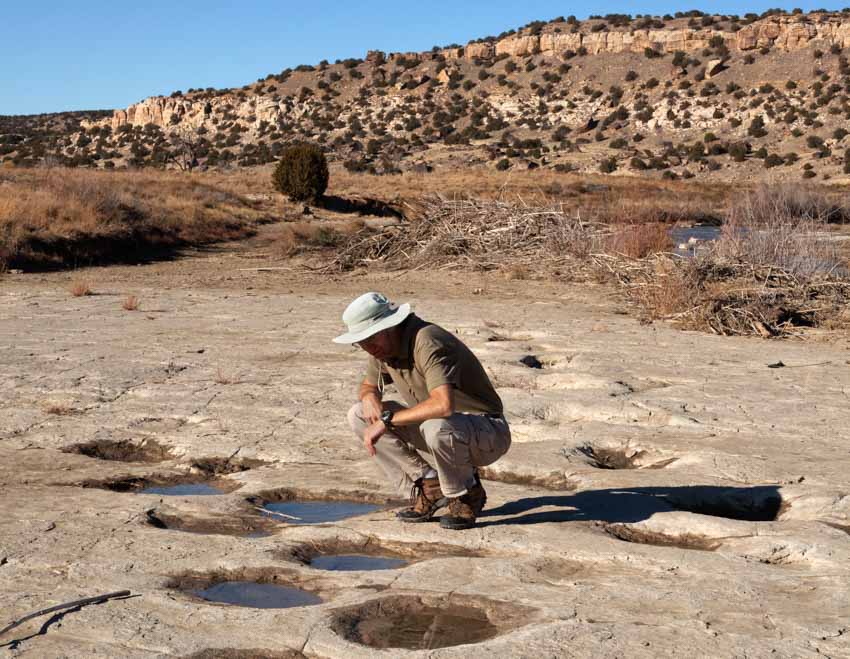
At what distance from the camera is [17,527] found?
5.11 metres

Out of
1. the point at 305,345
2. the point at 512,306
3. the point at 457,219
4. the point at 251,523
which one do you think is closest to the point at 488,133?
the point at 457,219

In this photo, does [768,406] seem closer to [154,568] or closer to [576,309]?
[154,568]

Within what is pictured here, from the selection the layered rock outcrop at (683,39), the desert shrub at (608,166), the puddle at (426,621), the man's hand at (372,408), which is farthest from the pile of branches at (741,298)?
the layered rock outcrop at (683,39)

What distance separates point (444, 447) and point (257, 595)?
45.0 inches

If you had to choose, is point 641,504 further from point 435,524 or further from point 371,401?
point 371,401

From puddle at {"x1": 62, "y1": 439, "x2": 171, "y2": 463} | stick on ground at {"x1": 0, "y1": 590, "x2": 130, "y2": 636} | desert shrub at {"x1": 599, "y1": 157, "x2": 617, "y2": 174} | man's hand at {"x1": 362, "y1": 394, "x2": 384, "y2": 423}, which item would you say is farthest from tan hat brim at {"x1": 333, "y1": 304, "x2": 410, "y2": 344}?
desert shrub at {"x1": 599, "y1": 157, "x2": 617, "y2": 174}

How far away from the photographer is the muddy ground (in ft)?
13.0

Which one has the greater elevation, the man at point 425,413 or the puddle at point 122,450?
the man at point 425,413

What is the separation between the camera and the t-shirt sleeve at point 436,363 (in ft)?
16.3

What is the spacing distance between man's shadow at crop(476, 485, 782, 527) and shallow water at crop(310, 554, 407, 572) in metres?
0.64

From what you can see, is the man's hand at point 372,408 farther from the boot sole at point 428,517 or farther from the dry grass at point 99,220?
the dry grass at point 99,220

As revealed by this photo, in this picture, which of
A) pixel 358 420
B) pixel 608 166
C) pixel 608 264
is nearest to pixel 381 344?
pixel 358 420

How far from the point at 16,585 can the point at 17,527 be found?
80 centimetres

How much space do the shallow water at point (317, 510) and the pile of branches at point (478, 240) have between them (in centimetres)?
1194
